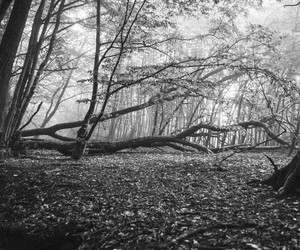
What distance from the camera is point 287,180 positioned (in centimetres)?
295

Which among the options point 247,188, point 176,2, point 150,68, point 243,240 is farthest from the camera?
point 176,2

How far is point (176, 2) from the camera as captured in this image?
5.36 m

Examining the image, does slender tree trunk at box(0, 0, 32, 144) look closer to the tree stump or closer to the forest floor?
the forest floor

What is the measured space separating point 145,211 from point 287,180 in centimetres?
165

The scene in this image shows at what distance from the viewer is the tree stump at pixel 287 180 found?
9.48 ft

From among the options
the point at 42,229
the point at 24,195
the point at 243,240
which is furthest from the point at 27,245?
the point at 243,240

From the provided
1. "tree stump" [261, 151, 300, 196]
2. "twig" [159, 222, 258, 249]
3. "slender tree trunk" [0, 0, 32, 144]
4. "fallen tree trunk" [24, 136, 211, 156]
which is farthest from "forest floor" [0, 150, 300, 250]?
"fallen tree trunk" [24, 136, 211, 156]

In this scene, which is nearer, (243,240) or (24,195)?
(243,240)

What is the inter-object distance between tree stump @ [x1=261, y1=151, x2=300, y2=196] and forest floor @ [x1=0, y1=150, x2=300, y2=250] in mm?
135

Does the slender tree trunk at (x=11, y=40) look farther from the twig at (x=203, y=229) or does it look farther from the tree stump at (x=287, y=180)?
the tree stump at (x=287, y=180)

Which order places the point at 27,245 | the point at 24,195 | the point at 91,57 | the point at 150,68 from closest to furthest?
the point at 27,245, the point at 24,195, the point at 150,68, the point at 91,57

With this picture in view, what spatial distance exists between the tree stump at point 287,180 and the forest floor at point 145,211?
0.44ft

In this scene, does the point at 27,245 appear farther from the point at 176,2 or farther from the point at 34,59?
the point at 176,2

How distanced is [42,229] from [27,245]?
7.8 inches
